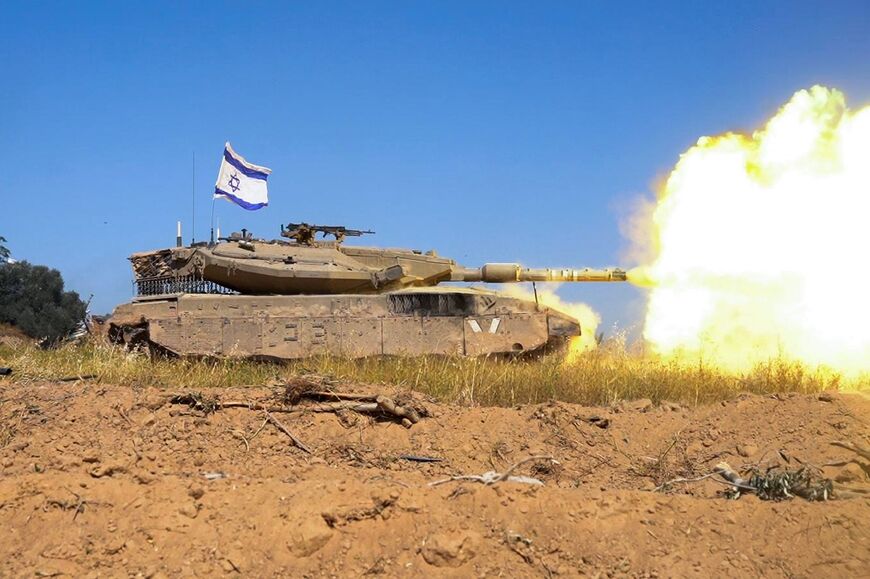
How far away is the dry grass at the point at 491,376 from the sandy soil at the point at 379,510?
Answer: 6.52 feet

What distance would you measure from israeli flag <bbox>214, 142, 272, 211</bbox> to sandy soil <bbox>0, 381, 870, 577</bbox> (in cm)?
910

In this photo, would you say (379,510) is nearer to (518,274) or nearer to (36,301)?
(518,274)

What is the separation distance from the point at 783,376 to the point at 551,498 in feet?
21.9

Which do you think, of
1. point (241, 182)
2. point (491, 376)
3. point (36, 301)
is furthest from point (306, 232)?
point (36, 301)

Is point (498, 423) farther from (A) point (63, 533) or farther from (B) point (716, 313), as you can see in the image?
(B) point (716, 313)

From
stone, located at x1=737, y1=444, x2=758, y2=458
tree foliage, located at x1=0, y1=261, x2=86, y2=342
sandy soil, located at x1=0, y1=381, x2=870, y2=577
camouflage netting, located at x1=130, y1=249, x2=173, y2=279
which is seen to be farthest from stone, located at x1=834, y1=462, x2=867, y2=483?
tree foliage, located at x1=0, y1=261, x2=86, y2=342

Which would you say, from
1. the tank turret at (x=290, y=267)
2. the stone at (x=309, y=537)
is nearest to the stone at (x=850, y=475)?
the stone at (x=309, y=537)

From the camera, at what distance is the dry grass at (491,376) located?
10.3 m

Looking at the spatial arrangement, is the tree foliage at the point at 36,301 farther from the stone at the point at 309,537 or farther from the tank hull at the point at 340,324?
the stone at the point at 309,537

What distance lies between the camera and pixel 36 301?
38.7m

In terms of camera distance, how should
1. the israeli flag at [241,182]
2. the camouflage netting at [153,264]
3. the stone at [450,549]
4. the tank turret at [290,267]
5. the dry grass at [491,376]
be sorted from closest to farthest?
the stone at [450,549], the dry grass at [491,376], the tank turret at [290,267], the camouflage netting at [153,264], the israeli flag at [241,182]

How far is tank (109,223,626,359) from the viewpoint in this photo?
43.0 ft

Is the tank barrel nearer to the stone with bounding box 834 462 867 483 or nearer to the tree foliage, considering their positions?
the stone with bounding box 834 462 867 483

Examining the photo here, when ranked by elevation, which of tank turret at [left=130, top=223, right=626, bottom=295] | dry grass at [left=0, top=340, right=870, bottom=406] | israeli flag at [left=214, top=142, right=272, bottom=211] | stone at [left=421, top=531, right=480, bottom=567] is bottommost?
stone at [left=421, top=531, right=480, bottom=567]
